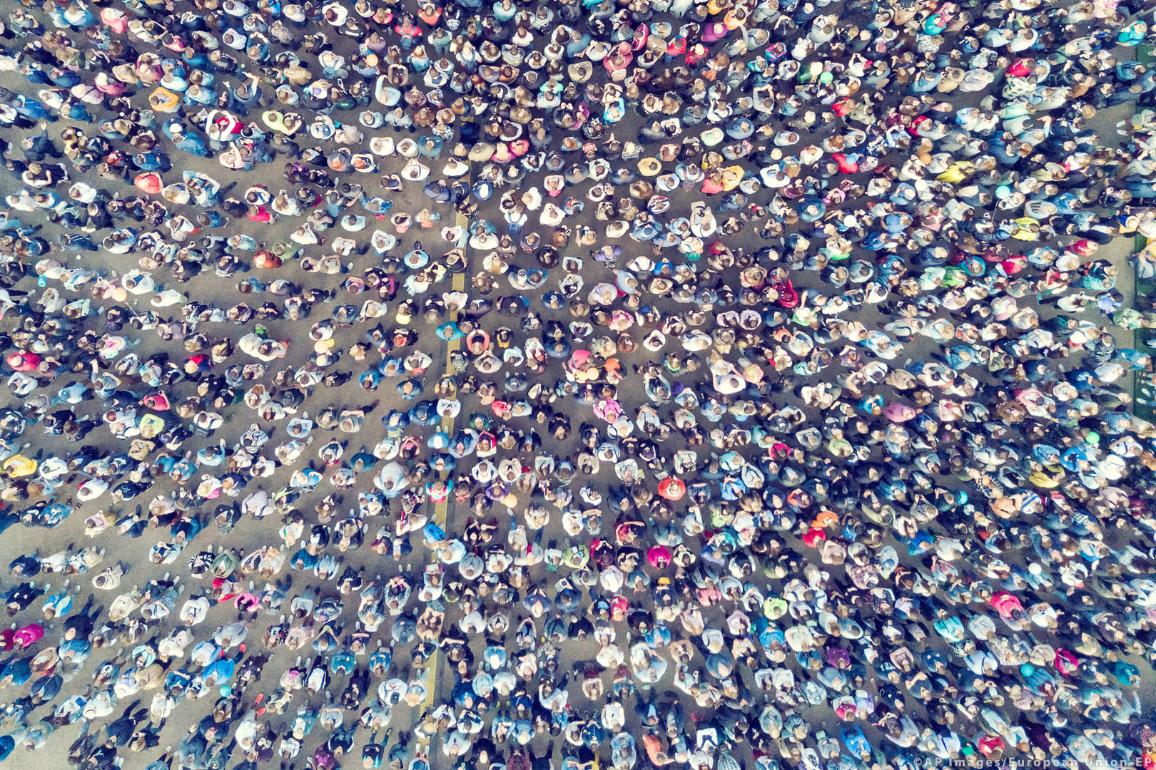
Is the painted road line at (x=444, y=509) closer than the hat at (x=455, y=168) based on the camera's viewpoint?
No

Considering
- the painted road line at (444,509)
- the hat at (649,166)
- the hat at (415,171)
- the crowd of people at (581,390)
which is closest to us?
the crowd of people at (581,390)

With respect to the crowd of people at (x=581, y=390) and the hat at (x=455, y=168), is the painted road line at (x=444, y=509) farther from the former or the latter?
the hat at (x=455, y=168)

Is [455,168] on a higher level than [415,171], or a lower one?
lower

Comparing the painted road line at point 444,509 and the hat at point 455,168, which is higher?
the hat at point 455,168

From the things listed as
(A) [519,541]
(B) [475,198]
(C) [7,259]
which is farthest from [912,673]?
(C) [7,259]

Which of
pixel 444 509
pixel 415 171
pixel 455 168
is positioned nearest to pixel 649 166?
pixel 455 168

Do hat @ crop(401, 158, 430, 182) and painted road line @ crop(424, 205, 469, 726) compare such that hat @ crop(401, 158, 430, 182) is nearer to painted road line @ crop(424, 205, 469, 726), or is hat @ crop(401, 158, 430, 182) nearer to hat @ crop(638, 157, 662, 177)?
painted road line @ crop(424, 205, 469, 726)

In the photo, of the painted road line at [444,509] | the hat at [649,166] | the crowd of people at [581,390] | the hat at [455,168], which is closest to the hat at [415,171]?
the hat at [455,168]

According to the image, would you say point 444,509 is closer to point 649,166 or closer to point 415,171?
point 415,171

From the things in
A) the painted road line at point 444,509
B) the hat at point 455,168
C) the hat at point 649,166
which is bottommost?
the painted road line at point 444,509
